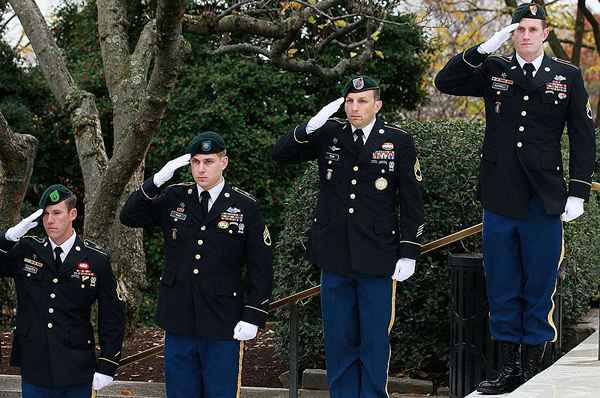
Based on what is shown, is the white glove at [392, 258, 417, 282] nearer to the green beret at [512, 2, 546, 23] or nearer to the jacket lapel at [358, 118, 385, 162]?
the jacket lapel at [358, 118, 385, 162]

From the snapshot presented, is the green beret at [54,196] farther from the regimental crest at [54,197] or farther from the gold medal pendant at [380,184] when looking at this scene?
the gold medal pendant at [380,184]

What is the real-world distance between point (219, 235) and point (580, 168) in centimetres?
188

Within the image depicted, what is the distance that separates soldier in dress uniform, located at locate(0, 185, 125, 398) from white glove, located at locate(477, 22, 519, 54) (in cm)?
226

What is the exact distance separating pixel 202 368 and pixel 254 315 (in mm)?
377

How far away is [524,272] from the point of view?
5.41 m

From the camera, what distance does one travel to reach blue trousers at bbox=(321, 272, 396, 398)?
5.20m

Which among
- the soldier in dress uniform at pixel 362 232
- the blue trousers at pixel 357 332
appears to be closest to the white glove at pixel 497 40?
the soldier in dress uniform at pixel 362 232

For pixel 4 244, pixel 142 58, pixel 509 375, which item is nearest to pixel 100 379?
pixel 4 244

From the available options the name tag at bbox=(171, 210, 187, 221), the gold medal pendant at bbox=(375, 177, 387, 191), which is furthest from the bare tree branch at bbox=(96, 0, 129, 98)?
the gold medal pendant at bbox=(375, 177, 387, 191)

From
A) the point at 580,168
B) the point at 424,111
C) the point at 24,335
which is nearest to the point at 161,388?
the point at 24,335

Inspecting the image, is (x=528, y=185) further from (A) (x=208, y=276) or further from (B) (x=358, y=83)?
(A) (x=208, y=276)

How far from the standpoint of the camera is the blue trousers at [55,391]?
17.2 feet

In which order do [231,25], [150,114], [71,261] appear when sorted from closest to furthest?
[71,261]
[150,114]
[231,25]

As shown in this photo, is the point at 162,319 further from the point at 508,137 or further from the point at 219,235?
the point at 508,137
